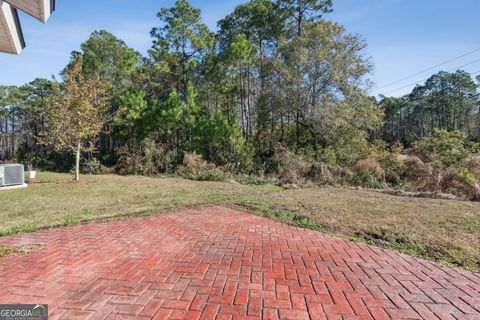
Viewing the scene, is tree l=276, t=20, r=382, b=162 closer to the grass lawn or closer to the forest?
the forest

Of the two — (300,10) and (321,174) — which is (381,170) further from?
(300,10)

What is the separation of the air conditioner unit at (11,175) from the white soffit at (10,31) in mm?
7314

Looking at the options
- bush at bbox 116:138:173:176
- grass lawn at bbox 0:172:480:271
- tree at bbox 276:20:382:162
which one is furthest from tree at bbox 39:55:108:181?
tree at bbox 276:20:382:162

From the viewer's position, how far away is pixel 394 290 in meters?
2.49

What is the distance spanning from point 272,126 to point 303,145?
237 centimetres

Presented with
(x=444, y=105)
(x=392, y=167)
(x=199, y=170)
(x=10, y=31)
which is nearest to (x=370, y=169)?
(x=392, y=167)

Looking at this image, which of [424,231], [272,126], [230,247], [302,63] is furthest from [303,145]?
[230,247]

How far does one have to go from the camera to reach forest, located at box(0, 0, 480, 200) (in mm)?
10727

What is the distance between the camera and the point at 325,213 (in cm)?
533

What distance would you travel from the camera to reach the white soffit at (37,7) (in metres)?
2.40

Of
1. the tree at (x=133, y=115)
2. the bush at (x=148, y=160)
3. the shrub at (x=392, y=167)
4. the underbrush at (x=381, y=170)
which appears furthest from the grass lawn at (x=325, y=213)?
the tree at (x=133, y=115)

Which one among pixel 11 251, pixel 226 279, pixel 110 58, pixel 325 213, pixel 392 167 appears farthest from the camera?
pixel 110 58

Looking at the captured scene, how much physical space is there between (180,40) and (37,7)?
54.3ft

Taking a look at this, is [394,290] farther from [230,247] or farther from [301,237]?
[230,247]
